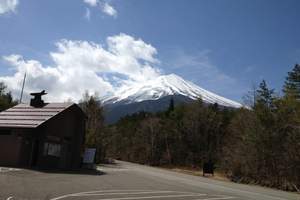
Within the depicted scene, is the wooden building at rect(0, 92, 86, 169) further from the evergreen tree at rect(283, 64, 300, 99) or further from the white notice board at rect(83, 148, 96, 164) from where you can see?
the evergreen tree at rect(283, 64, 300, 99)

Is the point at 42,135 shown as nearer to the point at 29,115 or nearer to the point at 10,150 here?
the point at 29,115

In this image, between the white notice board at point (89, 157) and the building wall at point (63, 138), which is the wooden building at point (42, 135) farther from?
the white notice board at point (89, 157)

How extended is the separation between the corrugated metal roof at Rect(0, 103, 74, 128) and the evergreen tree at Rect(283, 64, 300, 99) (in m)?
20.4

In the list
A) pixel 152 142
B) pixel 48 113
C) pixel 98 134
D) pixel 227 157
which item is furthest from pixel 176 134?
pixel 48 113

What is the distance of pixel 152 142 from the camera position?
69.4 m

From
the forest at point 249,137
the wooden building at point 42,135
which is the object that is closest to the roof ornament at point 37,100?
the wooden building at point 42,135

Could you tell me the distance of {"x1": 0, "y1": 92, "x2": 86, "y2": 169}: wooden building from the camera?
28.9m

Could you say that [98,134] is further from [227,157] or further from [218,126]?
[218,126]

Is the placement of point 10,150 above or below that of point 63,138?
below

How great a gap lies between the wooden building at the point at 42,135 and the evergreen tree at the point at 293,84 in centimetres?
1959

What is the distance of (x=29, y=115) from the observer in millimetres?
31203

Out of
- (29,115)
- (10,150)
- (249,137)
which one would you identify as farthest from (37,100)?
(249,137)

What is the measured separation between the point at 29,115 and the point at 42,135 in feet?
7.23

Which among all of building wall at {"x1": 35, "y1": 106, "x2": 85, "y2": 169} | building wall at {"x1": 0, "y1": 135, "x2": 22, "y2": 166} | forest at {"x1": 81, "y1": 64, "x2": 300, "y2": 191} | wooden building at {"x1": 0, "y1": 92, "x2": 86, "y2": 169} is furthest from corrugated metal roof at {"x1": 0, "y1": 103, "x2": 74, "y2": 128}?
forest at {"x1": 81, "y1": 64, "x2": 300, "y2": 191}
